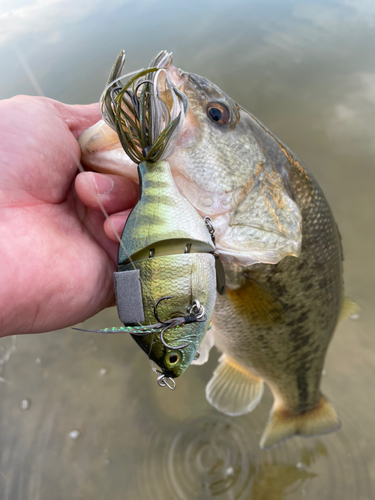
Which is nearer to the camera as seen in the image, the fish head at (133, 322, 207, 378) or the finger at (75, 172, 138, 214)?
the fish head at (133, 322, 207, 378)

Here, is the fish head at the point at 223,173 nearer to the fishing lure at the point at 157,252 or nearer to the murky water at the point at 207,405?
the fishing lure at the point at 157,252

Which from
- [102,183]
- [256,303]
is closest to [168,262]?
[102,183]

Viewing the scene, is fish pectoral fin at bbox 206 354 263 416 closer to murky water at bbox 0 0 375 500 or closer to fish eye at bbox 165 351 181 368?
murky water at bbox 0 0 375 500

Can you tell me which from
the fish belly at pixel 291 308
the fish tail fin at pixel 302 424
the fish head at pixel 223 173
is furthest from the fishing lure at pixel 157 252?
the fish tail fin at pixel 302 424

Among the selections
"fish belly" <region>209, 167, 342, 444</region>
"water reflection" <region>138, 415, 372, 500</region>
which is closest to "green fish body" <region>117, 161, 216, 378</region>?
→ "fish belly" <region>209, 167, 342, 444</region>

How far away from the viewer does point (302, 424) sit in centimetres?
209

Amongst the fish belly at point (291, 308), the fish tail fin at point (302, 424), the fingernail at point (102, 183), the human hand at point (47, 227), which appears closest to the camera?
the human hand at point (47, 227)

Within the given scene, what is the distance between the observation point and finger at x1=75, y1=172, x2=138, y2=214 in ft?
3.87

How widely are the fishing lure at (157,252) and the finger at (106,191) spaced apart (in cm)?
32

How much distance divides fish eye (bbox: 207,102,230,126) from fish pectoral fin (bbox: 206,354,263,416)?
1627 mm

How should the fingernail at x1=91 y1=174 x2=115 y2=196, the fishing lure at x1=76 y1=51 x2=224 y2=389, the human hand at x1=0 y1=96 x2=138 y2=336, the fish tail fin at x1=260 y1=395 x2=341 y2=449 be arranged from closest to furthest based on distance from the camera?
the fishing lure at x1=76 y1=51 x2=224 y2=389
the human hand at x1=0 y1=96 x2=138 y2=336
the fingernail at x1=91 y1=174 x2=115 y2=196
the fish tail fin at x1=260 y1=395 x2=341 y2=449

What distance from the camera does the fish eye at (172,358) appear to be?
86 centimetres

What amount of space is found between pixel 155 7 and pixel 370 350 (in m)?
5.80

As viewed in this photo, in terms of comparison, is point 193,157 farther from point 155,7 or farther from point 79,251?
point 155,7
